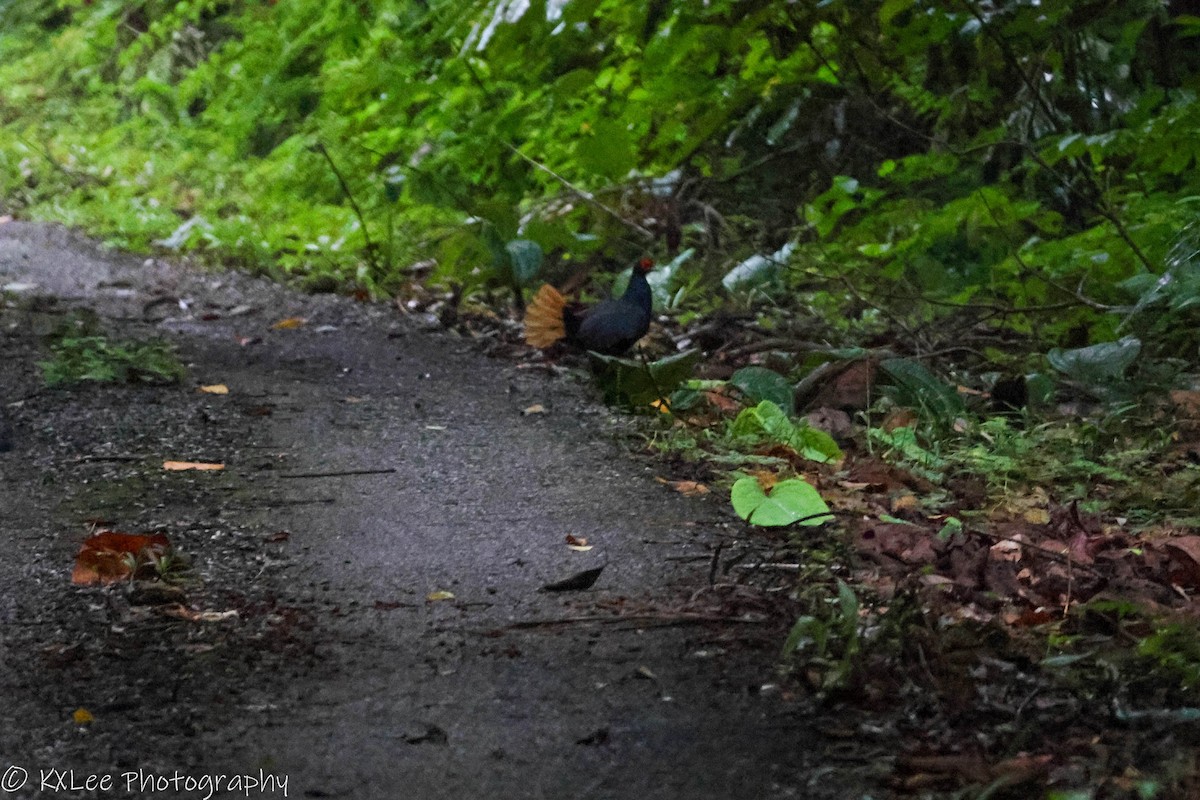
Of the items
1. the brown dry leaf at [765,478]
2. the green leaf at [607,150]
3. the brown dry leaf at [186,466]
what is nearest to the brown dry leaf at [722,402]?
the brown dry leaf at [765,478]

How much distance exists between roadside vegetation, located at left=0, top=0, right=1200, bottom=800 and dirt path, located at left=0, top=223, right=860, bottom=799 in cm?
22

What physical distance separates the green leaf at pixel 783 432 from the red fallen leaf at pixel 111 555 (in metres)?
1.69

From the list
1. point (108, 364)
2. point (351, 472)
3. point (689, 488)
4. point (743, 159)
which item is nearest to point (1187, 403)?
point (689, 488)

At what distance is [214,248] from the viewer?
726cm

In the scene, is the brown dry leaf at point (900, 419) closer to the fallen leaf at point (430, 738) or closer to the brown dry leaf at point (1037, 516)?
the brown dry leaf at point (1037, 516)

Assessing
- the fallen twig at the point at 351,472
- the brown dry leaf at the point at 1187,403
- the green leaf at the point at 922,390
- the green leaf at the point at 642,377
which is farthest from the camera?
the green leaf at the point at 642,377

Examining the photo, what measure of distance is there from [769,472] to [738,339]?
5.78 feet

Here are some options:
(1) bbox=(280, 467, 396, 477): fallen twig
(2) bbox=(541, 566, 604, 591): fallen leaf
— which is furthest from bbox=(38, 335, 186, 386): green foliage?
(2) bbox=(541, 566, 604, 591): fallen leaf

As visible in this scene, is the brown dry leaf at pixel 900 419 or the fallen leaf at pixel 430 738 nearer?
the fallen leaf at pixel 430 738

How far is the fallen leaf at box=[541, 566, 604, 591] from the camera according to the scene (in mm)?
2631

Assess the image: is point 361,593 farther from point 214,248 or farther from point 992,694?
point 214,248

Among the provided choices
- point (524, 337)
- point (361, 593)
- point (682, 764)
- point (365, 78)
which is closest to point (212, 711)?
point (361, 593)

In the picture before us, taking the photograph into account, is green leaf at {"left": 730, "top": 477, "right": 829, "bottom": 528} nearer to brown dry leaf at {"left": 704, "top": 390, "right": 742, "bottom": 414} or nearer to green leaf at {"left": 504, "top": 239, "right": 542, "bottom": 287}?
brown dry leaf at {"left": 704, "top": 390, "right": 742, "bottom": 414}

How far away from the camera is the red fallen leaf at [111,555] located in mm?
2648
